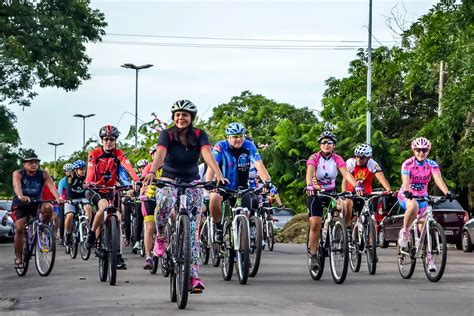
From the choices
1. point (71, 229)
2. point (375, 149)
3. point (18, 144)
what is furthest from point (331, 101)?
point (71, 229)

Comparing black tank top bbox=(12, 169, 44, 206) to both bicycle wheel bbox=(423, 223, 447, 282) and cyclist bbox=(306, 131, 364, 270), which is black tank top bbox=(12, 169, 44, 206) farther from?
bicycle wheel bbox=(423, 223, 447, 282)

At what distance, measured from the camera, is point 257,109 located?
279ft

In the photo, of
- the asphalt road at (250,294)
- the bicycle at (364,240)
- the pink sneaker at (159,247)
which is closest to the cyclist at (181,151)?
the pink sneaker at (159,247)

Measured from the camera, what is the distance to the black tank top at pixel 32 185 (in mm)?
16359

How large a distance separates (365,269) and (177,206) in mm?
5974

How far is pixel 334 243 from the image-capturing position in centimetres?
1465

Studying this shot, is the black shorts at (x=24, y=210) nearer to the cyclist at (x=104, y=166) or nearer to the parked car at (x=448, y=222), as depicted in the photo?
the cyclist at (x=104, y=166)

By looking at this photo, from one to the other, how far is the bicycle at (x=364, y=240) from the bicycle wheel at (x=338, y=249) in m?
1.00

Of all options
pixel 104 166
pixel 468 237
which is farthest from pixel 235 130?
pixel 468 237

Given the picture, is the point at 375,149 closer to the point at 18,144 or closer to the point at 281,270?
the point at 18,144

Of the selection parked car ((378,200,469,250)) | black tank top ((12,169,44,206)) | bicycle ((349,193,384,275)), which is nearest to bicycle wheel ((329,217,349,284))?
bicycle ((349,193,384,275))

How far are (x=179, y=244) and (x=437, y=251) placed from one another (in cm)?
449

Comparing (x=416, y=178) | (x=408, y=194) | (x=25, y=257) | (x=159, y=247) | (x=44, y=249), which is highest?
(x=416, y=178)

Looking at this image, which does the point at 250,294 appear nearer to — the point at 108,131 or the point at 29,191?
the point at 108,131
